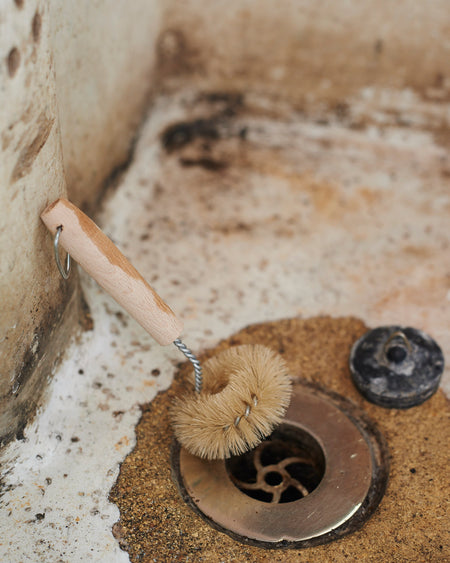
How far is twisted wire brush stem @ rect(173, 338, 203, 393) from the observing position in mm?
1002

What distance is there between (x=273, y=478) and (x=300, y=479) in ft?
0.16

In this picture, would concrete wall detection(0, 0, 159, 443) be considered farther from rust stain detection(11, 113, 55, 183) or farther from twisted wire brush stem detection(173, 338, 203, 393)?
twisted wire brush stem detection(173, 338, 203, 393)

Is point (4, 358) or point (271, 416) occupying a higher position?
point (4, 358)

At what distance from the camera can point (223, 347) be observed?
1.22 metres

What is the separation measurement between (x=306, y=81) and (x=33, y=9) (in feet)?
3.57

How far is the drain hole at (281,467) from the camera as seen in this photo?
41.9 inches

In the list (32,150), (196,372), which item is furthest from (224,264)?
(32,150)

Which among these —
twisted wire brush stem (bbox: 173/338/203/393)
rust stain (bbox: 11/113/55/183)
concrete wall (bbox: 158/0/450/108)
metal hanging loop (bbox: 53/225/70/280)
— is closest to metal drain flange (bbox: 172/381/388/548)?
twisted wire brush stem (bbox: 173/338/203/393)

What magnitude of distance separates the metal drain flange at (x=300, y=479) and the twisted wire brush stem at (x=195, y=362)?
12cm

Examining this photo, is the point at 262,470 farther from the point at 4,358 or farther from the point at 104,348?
the point at 4,358

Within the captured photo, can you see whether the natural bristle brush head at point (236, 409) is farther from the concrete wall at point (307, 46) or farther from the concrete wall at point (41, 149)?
the concrete wall at point (307, 46)

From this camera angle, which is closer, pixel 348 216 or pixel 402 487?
pixel 402 487

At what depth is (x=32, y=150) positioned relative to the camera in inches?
33.4

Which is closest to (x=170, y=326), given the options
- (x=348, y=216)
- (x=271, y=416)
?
(x=271, y=416)
